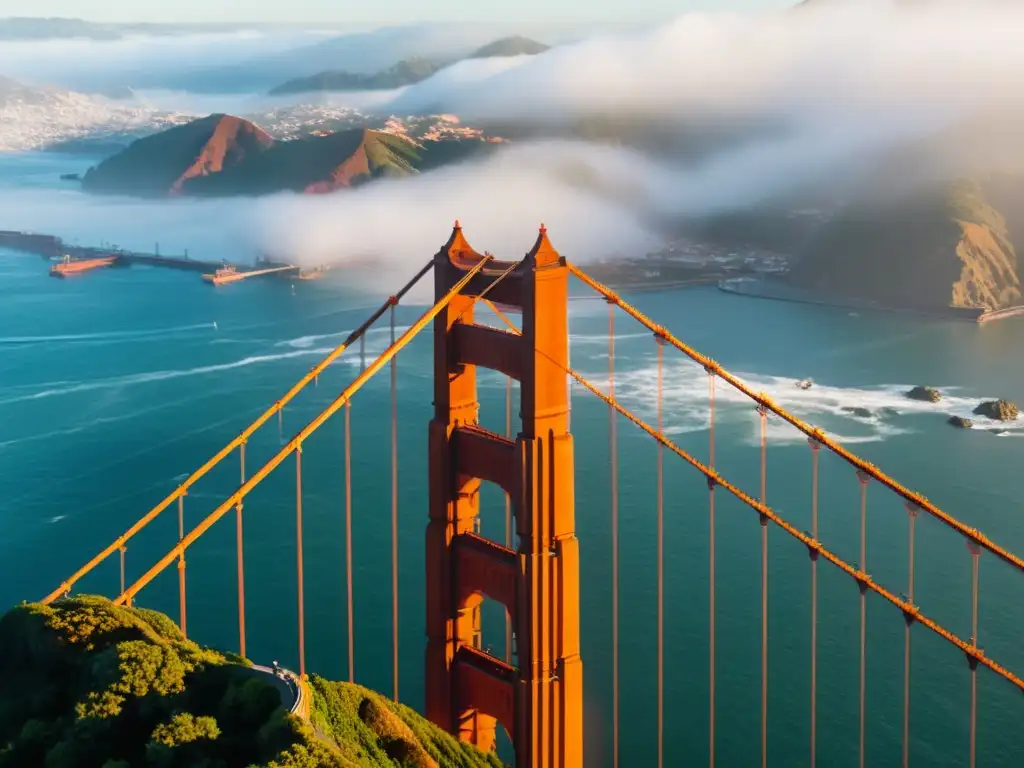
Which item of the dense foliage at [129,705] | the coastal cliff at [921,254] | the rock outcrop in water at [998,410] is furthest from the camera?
the coastal cliff at [921,254]

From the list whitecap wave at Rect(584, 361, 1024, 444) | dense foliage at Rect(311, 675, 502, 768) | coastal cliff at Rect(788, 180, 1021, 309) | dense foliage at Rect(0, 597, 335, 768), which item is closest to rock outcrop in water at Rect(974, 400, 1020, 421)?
whitecap wave at Rect(584, 361, 1024, 444)

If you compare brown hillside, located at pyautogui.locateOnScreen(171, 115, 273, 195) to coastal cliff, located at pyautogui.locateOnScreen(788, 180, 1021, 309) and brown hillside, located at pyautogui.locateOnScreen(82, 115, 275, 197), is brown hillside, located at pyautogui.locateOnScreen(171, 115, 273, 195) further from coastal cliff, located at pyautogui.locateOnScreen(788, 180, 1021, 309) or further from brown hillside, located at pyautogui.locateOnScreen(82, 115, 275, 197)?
coastal cliff, located at pyautogui.locateOnScreen(788, 180, 1021, 309)

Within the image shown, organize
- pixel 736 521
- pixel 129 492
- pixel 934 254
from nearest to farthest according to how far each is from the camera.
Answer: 1. pixel 736 521
2. pixel 129 492
3. pixel 934 254

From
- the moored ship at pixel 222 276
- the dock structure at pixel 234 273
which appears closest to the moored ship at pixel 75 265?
the dock structure at pixel 234 273

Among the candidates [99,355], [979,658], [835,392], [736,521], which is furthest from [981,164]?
[979,658]

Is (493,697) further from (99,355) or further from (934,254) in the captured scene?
(934,254)

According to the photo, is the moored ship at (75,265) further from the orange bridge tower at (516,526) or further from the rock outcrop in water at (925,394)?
the orange bridge tower at (516,526)
